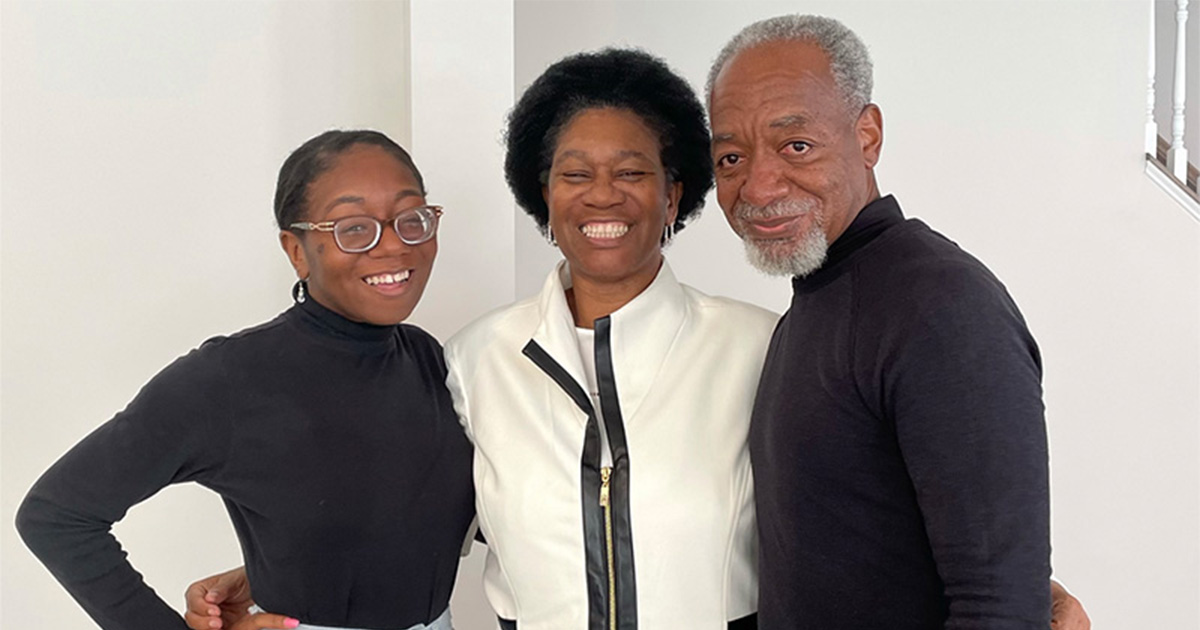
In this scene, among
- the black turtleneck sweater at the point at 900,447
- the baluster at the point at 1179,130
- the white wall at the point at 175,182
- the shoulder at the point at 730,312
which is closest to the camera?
the black turtleneck sweater at the point at 900,447

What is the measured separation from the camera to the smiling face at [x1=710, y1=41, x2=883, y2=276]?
1355 millimetres

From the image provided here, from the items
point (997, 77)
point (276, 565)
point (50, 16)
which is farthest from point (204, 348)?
point (997, 77)

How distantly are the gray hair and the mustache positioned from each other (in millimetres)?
150

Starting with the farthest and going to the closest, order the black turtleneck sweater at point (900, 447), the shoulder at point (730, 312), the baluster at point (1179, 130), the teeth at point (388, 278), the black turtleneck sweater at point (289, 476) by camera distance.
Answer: the baluster at point (1179, 130) < the shoulder at point (730, 312) < the teeth at point (388, 278) < the black turtleneck sweater at point (289, 476) < the black turtleneck sweater at point (900, 447)

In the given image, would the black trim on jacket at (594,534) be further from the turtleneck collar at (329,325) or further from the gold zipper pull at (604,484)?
the turtleneck collar at (329,325)

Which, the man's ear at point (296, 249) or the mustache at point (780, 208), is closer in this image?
the mustache at point (780, 208)

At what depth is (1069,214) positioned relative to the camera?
3475 millimetres

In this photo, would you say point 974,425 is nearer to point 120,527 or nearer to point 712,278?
point 120,527

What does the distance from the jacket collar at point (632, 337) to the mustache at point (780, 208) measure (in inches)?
12.7

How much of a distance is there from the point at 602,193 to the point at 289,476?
694 millimetres

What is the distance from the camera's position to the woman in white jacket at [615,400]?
1.57 meters

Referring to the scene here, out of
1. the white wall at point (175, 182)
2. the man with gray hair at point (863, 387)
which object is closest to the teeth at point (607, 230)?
the man with gray hair at point (863, 387)

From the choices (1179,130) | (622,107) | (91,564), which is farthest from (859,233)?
(1179,130)

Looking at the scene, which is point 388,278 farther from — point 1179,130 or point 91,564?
point 1179,130
